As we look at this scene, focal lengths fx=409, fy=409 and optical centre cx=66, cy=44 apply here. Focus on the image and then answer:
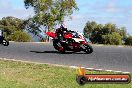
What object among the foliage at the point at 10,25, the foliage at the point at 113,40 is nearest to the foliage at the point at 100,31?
the foliage at the point at 113,40

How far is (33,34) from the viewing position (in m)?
59.1

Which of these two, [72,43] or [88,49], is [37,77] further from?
[72,43]

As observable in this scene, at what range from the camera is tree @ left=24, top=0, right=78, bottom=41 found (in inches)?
2186

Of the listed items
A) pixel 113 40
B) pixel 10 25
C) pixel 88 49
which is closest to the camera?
pixel 88 49

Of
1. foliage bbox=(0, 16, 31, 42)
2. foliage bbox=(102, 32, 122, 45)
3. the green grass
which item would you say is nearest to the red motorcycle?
the green grass

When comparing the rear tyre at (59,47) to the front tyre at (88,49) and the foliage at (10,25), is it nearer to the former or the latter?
the front tyre at (88,49)

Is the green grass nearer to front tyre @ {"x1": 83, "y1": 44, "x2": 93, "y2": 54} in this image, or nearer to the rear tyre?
front tyre @ {"x1": 83, "y1": 44, "x2": 93, "y2": 54}

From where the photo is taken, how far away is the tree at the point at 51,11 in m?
55.5

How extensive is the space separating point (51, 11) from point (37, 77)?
1730 inches

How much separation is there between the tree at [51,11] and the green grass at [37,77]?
40.3 meters

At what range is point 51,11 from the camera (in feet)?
184

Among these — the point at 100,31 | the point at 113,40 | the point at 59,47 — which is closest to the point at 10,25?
the point at 100,31

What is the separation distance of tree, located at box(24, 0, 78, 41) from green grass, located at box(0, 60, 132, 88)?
132 ft

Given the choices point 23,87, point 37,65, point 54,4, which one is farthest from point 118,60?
point 54,4
